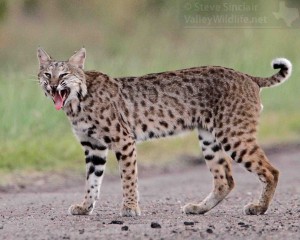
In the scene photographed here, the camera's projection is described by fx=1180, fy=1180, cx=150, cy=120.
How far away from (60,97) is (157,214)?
1252 mm

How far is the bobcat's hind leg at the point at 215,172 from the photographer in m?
9.99

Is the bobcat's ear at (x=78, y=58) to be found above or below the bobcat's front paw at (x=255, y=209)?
above

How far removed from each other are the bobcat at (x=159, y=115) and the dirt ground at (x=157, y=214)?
0.89 feet

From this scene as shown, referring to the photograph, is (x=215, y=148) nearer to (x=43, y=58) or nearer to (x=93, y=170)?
(x=93, y=170)

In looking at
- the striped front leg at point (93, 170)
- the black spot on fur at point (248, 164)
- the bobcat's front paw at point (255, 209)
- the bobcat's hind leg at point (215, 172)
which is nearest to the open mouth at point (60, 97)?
the striped front leg at point (93, 170)

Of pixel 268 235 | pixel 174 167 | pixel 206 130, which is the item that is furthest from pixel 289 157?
pixel 268 235

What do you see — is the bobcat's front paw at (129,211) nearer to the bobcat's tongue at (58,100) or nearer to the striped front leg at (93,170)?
the striped front leg at (93,170)

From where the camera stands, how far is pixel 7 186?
13.0 metres

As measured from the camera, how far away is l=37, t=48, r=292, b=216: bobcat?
9672 millimetres

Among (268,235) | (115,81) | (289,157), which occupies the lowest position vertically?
(289,157)

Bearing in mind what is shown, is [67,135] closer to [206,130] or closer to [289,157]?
[289,157]

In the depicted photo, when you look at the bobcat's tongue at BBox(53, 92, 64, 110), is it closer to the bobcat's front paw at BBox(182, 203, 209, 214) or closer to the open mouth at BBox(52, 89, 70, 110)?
the open mouth at BBox(52, 89, 70, 110)

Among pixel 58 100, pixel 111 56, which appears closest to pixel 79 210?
pixel 58 100

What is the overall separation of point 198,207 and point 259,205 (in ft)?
1.87
